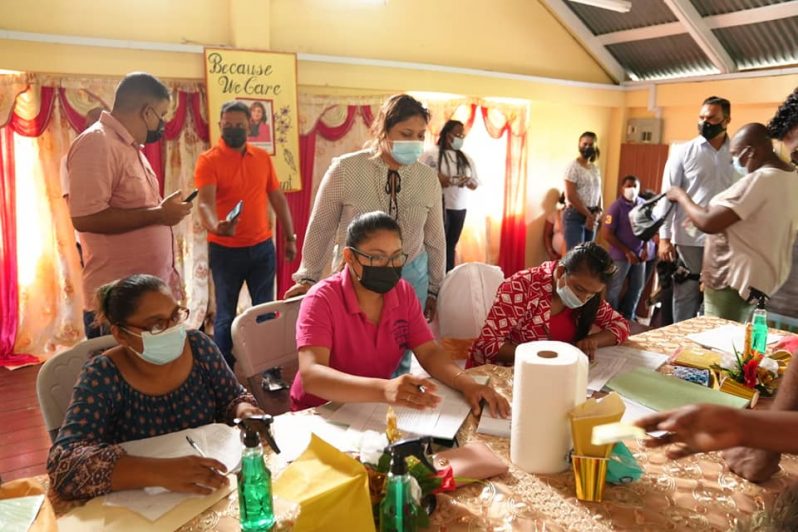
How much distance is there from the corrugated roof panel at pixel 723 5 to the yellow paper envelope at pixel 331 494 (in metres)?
5.09

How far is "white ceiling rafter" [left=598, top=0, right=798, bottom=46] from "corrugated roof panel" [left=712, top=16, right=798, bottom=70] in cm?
9

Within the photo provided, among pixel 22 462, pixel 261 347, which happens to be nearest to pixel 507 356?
pixel 261 347

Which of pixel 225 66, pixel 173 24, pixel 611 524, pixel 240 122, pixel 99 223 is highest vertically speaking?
pixel 173 24

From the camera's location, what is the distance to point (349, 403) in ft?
4.96

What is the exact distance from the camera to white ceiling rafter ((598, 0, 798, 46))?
174 inches

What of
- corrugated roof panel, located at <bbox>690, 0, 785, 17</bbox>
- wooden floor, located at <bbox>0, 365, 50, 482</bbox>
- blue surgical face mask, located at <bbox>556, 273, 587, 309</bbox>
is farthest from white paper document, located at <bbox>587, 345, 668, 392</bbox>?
corrugated roof panel, located at <bbox>690, 0, 785, 17</bbox>

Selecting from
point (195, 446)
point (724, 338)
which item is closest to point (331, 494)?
point (195, 446)

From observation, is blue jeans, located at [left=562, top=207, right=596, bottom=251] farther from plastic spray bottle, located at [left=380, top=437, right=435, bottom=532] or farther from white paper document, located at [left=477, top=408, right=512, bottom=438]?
plastic spray bottle, located at [left=380, top=437, right=435, bottom=532]

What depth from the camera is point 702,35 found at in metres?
4.91

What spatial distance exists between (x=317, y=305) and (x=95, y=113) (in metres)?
2.70

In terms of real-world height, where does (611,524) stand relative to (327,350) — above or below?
below

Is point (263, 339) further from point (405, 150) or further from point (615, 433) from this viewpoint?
point (615, 433)

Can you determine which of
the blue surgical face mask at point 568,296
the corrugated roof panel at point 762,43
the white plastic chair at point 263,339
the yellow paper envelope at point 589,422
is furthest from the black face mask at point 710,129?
the yellow paper envelope at point 589,422

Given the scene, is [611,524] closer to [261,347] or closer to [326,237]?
[261,347]
